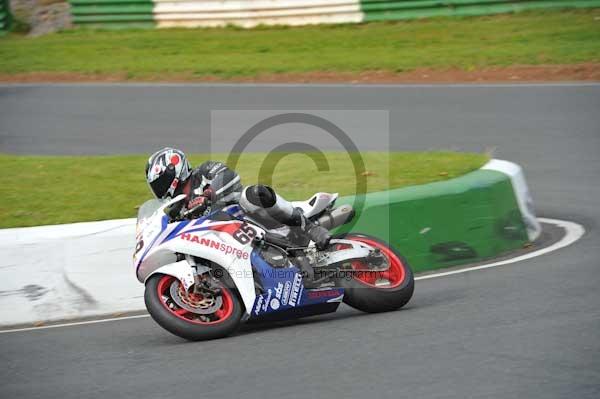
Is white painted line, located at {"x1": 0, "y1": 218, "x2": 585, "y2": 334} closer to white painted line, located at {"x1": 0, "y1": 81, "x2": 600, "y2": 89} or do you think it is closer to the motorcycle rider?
the motorcycle rider

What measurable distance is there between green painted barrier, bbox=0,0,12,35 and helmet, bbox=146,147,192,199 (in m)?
19.7

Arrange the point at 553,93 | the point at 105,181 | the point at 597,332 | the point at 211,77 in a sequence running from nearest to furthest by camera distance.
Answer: the point at 597,332 < the point at 105,181 < the point at 553,93 < the point at 211,77

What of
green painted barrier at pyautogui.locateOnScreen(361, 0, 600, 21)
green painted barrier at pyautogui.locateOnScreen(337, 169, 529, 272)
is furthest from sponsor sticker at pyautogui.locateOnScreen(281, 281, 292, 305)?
green painted barrier at pyautogui.locateOnScreen(361, 0, 600, 21)

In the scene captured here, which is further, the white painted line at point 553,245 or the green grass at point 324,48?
the green grass at point 324,48

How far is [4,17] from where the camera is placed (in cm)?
2562

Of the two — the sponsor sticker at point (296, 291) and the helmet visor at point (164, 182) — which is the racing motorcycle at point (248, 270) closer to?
the sponsor sticker at point (296, 291)

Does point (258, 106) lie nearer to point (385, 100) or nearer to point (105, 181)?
point (385, 100)

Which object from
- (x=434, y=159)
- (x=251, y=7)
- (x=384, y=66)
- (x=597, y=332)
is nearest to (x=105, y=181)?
(x=434, y=159)

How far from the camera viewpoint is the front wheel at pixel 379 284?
24.9 feet

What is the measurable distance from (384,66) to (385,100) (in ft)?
9.16

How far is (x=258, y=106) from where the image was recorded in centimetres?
1686

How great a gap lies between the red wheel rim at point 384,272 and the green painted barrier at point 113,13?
59.4ft

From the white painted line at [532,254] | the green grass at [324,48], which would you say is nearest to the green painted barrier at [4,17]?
the green grass at [324,48]

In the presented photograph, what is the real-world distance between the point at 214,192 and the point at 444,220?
2777mm
